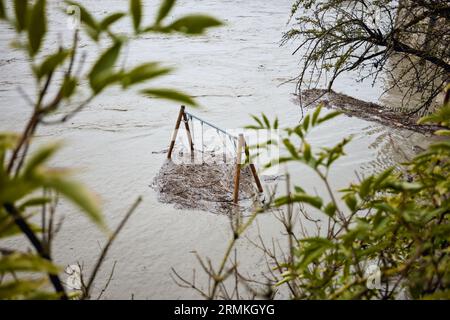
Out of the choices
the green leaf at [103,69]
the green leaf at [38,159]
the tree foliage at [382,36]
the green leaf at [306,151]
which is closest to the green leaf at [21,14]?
the green leaf at [103,69]

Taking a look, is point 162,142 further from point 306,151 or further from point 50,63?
point 50,63

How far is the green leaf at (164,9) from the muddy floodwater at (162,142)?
108 millimetres

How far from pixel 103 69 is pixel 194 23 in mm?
169

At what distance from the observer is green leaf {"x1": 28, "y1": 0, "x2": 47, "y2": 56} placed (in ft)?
1.71

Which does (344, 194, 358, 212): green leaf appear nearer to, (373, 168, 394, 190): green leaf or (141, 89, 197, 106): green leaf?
(373, 168, 394, 190): green leaf

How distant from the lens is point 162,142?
25.3 feet

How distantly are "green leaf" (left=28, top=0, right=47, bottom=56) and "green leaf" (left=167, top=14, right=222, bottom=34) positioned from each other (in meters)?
0.20

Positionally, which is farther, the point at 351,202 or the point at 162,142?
the point at 162,142

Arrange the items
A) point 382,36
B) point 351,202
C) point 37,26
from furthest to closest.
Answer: point 382,36
point 351,202
point 37,26

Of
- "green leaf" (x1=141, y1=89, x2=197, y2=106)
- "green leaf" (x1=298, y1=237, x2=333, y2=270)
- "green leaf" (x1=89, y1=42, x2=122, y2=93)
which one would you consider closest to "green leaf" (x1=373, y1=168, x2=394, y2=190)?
"green leaf" (x1=298, y1=237, x2=333, y2=270)

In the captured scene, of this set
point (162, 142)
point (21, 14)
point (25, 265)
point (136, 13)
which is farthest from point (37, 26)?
point (162, 142)

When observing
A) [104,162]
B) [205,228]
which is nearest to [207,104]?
[104,162]

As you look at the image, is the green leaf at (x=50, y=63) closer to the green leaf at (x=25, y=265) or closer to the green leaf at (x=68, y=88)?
the green leaf at (x=68, y=88)
